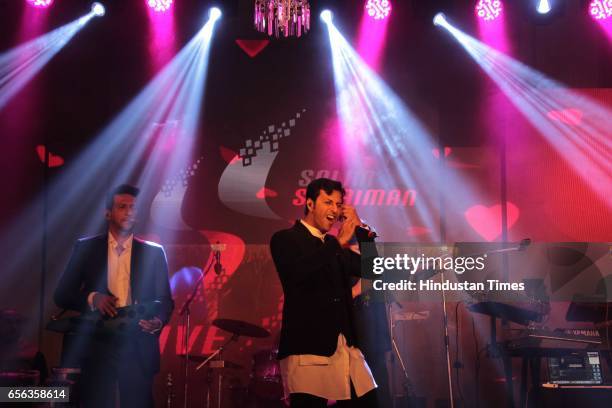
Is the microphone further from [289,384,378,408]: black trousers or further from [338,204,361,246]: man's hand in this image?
[289,384,378,408]: black trousers

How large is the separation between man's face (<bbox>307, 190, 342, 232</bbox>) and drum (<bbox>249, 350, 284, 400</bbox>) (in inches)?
141

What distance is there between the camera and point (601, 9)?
27.1 feet

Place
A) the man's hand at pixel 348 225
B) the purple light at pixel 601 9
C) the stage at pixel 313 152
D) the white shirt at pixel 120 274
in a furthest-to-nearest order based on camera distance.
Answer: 1. the purple light at pixel 601 9
2. the stage at pixel 313 152
3. the white shirt at pixel 120 274
4. the man's hand at pixel 348 225

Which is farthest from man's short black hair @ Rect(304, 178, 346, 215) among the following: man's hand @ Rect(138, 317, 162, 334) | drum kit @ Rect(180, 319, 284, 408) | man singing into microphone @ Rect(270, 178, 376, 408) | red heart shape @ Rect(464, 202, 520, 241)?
red heart shape @ Rect(464, 202, 520, 241)

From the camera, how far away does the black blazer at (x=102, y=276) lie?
5129 mm

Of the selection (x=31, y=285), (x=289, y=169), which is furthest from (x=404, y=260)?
(x=31, y=285)

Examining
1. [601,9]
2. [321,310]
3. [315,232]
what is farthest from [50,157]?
[601,9]

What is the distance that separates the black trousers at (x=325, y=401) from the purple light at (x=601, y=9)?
6.60 meters

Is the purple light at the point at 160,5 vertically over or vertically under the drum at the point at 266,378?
over

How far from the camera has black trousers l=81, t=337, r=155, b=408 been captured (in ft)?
15.1

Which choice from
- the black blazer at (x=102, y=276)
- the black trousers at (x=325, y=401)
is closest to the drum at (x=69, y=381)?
the black blazer at (x=102, y=276)

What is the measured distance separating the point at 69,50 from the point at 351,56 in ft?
10.6

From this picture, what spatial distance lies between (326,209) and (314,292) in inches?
16.5

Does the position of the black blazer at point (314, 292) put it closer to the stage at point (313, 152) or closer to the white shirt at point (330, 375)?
the white shirt at point (330, 375)
